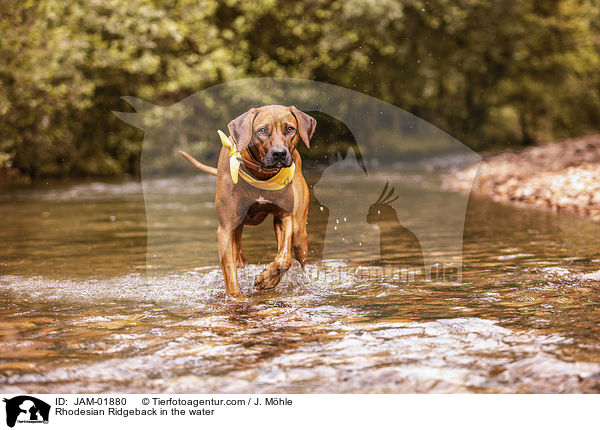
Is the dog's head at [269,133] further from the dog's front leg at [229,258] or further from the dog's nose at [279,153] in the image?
the dog's front leg at [229,258]

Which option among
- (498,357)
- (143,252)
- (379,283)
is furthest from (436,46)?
(498,357)

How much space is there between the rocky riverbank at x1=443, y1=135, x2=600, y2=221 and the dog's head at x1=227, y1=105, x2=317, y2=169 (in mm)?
5250

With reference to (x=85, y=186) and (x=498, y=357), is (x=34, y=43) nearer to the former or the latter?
(x=85, y=186)

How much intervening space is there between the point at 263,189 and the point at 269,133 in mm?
384

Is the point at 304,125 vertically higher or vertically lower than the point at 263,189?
higher

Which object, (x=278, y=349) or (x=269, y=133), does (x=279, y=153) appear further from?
(x=278, y=349)

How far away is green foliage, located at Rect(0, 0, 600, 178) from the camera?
16.1 meters

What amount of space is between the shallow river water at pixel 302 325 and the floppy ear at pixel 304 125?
98 cm

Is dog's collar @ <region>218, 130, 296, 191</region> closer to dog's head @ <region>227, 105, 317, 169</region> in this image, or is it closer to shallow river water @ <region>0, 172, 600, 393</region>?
dog's head @ <region>227, 105, 317, 169</region>

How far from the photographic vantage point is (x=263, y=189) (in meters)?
4.41

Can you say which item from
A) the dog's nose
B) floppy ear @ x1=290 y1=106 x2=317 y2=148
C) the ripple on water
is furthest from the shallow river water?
floppy ear @ x1=290 y1=106 x2=317 y2=148
